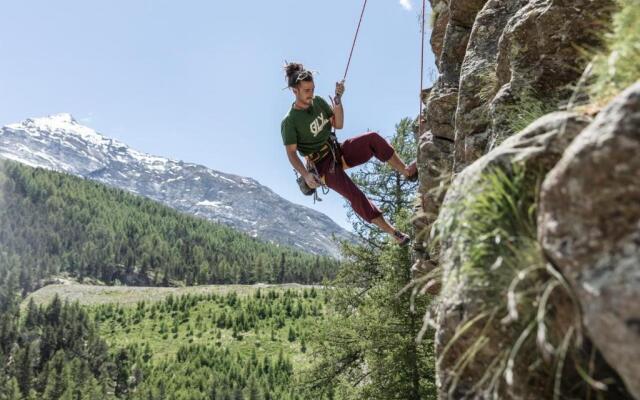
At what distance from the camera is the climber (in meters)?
9.20

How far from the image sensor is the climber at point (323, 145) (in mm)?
9195

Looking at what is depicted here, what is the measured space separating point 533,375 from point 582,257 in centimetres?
96

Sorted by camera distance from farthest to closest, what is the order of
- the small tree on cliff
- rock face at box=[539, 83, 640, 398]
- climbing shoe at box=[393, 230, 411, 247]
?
the small tree on cliff < climbing shoe at box=[393, 230, 411, 247] < rock face at box=[539, 83, 640, 398]

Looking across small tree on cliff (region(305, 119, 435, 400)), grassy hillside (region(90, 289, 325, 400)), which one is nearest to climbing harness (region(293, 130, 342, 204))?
small tree on cliff (region(305, 119, 435, 400))

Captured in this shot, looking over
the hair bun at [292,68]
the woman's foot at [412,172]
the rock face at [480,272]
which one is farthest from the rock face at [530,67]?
→ the hair bun at [292,68]

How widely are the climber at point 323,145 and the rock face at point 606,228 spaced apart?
6724mm

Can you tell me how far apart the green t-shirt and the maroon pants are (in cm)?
43

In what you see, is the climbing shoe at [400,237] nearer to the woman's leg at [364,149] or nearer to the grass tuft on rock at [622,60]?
the woman's leg at [364,149]

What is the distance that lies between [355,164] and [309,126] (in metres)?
1.28

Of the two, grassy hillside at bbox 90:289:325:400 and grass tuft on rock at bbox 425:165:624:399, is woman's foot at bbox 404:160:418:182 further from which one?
grassy hillside at bbox 90:289:325:400

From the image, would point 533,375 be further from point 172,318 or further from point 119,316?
point 119,316

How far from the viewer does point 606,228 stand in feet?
8.07

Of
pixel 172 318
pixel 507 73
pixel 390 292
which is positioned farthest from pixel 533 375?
pixel 172 318

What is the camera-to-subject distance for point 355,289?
21281 mm
